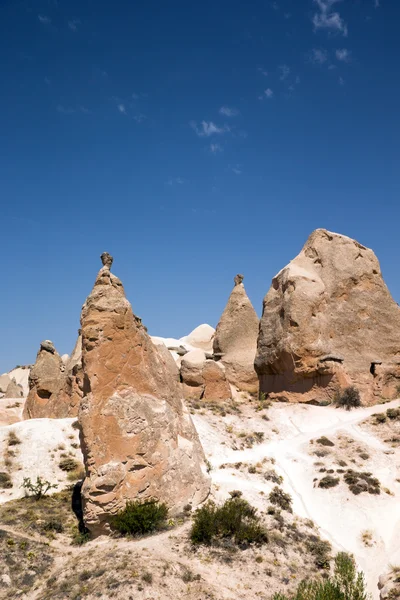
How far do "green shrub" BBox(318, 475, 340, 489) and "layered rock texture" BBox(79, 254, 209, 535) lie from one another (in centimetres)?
428

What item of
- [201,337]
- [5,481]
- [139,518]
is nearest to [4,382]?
[201,337]

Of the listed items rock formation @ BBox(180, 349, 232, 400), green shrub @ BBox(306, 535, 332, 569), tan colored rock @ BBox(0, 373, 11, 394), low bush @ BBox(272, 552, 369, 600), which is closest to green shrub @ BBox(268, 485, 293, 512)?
green shrub @ BBox(306, 535, 332, 569)

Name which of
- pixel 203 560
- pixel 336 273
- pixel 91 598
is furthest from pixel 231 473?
→ pixel 336 273

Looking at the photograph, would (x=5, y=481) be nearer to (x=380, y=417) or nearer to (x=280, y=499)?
(x=280, y=499)

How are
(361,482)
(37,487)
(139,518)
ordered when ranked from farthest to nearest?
(361,482)
(37,487)
(139,518)

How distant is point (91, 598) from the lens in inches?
340

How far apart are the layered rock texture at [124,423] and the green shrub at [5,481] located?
4.98 metres

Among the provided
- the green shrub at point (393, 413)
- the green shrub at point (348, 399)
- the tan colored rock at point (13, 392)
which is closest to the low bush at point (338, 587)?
the green shrub at point (393, 413)

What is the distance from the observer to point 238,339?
3069 cm

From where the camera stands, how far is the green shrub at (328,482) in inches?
615

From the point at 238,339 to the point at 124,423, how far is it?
18993mm

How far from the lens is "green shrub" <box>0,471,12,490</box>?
50.1 ft

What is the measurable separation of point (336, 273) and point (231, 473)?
13.8 meters

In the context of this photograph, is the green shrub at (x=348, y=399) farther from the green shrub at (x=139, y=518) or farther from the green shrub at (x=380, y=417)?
the green shrub at (x=139, y=518)
